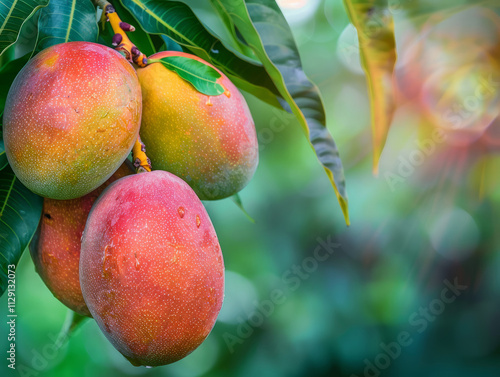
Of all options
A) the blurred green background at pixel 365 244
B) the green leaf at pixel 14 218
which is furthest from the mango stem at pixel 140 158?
the blurred green background at pixel 365 244

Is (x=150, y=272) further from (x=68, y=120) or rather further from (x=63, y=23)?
(x=63, y=23)

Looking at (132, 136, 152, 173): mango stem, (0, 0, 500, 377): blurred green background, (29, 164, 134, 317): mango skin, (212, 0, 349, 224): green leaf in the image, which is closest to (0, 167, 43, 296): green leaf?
(29, 164, 134, 317): mango skin

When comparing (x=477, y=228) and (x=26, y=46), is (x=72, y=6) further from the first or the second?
(x=477, y=228)

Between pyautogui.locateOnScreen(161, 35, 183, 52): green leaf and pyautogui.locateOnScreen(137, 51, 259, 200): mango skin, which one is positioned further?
pyautogui.locateOnScreen(161, 35, 183, 52): green leaf

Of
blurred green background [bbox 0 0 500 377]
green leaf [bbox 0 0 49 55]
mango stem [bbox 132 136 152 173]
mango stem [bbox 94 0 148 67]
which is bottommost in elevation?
blurred green background [bbox 0 0 500 377]

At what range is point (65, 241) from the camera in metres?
0.72

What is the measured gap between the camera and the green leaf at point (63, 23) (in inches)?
27.4

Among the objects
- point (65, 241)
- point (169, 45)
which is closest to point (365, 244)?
point (169, 45)

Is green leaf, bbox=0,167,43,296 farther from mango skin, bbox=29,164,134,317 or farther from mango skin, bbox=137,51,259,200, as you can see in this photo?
mango skin, bbox=137,51,259,200

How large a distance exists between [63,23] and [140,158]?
204 millimetres

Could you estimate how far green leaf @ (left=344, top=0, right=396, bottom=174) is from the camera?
0.68 m

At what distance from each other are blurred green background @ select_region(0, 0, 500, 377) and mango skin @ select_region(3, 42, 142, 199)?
1.58m

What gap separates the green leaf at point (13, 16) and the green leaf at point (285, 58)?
238mm

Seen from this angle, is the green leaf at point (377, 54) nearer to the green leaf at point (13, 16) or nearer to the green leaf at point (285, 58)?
the green leaf at point (285, 58)
